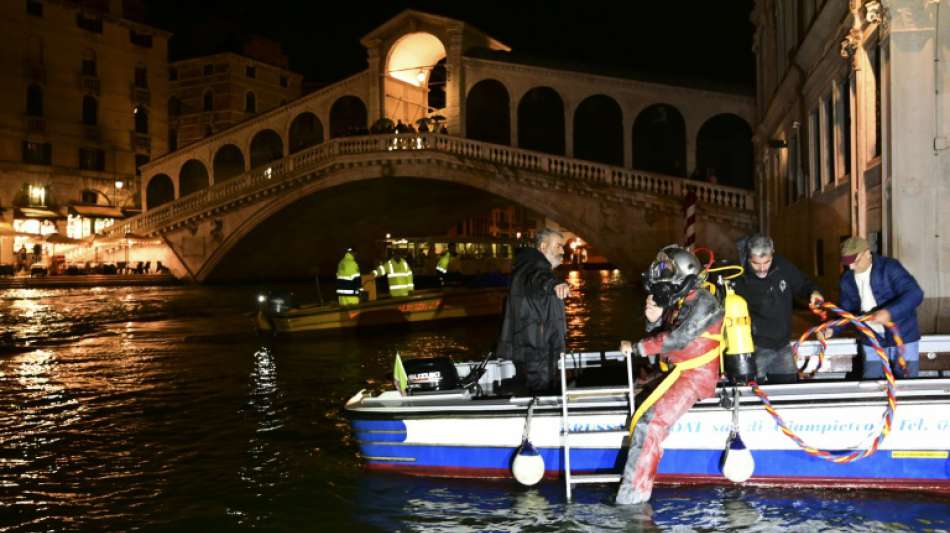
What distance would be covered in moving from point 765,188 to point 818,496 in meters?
19.3

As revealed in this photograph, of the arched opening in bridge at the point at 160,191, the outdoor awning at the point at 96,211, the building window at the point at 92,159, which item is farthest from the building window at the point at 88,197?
the arched opening in bridge at the point at 160,191

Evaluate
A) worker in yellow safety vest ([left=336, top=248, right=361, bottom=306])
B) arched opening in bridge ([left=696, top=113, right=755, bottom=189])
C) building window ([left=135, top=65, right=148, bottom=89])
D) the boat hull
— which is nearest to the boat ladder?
the boat hull

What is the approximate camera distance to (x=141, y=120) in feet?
176

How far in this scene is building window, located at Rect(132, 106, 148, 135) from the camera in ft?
174

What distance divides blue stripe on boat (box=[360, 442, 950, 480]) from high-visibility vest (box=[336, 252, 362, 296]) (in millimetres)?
10943

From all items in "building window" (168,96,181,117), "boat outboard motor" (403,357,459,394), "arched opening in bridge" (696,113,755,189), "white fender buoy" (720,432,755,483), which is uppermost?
"building window" (168,96,181,117)

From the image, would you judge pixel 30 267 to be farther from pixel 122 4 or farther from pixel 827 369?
pixel 827 369

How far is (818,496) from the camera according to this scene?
6.15m

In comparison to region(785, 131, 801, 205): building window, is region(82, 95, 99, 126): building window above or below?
above

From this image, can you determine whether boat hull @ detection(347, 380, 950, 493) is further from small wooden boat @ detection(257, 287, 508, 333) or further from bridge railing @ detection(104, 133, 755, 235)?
bridge railing @ detection(104, 133, 755, 235)

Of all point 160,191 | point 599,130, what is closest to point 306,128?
point 160,191

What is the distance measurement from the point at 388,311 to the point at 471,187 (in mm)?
16007

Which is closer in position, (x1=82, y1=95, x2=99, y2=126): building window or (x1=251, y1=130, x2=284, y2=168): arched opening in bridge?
(x1=82, y1=95, x2=99, y2=126): building window

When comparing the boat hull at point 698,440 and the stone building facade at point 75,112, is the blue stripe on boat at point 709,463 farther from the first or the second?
the stone building facade at point 75,112
